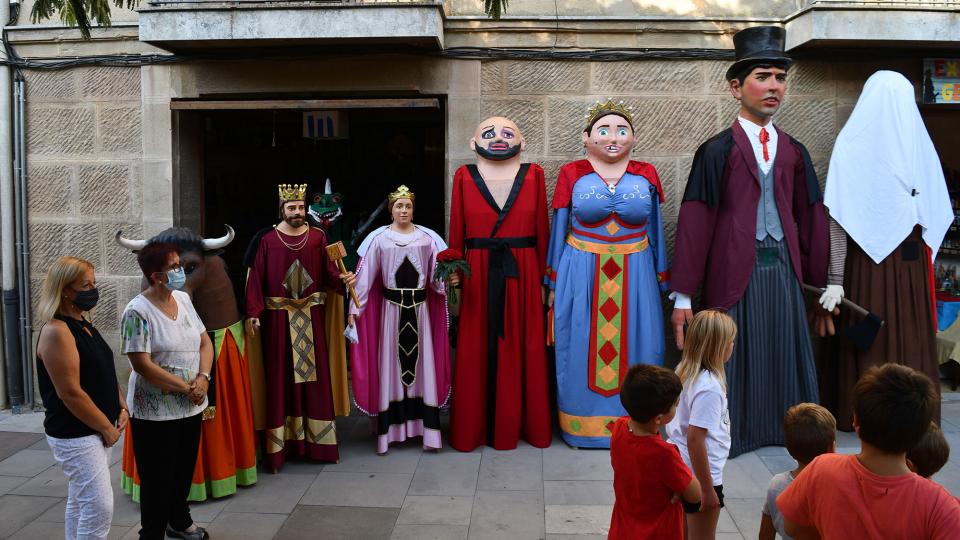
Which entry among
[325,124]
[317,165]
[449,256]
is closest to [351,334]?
[449,256]

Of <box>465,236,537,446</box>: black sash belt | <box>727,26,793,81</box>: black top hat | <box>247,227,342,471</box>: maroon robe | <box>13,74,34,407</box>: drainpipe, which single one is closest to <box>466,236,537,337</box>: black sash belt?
<box>465,236,537,446</box>: black sash belt

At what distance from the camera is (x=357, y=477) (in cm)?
482

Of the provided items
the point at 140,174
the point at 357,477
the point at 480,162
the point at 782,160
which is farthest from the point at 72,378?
the point at 782,160

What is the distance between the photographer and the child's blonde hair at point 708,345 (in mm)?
3098

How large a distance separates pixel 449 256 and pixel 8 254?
3.67 meters

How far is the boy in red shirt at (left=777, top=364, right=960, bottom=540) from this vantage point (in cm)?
200

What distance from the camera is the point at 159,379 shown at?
344 centimetres

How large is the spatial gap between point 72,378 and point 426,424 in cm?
251

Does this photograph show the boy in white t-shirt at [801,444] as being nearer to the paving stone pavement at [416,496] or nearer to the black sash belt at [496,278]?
the paving stone pavement at [416,496]

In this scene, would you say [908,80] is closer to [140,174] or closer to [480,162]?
[480,162]

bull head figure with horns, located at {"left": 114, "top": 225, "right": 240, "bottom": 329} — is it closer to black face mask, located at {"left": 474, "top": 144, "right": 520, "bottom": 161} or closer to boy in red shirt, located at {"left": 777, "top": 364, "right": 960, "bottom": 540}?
black face mask, located at {"left": 474, "top": 144, "right": 520, "bottom": 161}

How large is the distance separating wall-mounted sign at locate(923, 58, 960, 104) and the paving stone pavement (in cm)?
234

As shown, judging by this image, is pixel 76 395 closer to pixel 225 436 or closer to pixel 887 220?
pixel 225 436

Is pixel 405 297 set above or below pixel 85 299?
below
